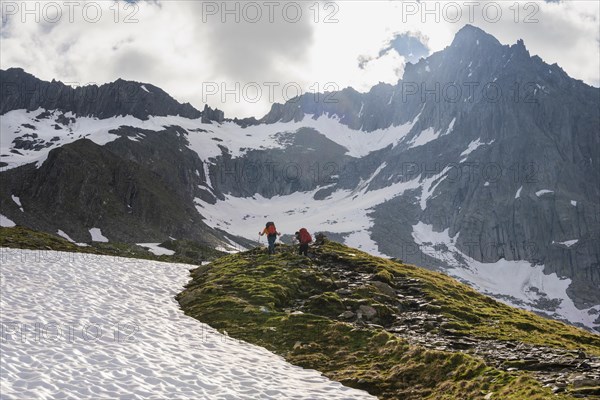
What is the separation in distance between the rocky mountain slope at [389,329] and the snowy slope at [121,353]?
1.53m

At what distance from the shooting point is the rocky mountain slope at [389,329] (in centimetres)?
1653

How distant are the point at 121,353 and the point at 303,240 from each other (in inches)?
771

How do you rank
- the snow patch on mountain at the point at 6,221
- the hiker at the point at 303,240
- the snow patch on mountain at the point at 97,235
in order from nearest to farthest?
the hiker at the point at 303,240 < the snow patch on mountain at the point at 6,221 < the snow patch on mountain at the point at 97,235

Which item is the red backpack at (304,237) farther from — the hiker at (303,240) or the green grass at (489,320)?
the green grass at (489,320)

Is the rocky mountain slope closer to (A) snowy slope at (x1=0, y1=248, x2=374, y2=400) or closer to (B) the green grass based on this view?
(B) the green grass

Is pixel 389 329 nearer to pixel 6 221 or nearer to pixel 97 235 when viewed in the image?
pixel 97 235

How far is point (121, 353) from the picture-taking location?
18719 mm

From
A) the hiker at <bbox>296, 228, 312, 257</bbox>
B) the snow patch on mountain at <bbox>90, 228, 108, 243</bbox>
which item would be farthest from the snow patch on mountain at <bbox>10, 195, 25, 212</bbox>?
the hiker at <bbox>296, 228, 312, 257</bbox>

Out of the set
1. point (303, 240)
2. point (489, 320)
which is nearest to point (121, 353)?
point (489, 320)

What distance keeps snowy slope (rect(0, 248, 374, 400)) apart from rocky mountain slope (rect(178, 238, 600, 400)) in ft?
5.02

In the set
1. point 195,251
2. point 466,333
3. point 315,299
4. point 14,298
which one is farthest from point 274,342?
point 195,251

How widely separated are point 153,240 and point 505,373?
160467mm

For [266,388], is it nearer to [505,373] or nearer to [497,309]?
[505,373]

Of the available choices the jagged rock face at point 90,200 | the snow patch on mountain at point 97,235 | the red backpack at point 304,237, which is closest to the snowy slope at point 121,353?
the red backpack at point 304,237
